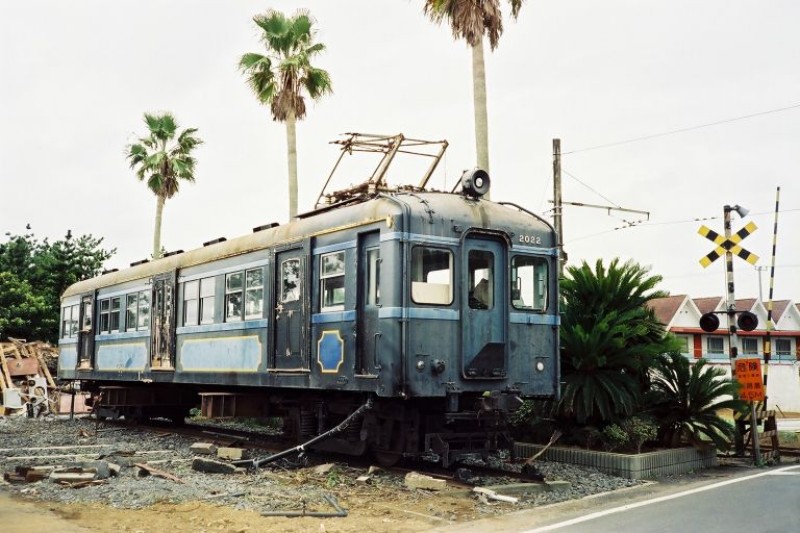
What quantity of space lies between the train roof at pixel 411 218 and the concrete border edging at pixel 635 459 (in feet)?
10.1

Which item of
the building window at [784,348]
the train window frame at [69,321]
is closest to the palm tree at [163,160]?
the train window frame at [69,321]

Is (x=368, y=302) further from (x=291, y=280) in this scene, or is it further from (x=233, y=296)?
(x=233, y=296)

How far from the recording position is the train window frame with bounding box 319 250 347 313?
10594 mm

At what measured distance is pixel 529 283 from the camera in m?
10.9

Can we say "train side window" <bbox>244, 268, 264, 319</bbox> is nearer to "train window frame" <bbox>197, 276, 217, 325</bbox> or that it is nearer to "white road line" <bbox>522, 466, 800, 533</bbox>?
"train window frame" <bbox>197, 276, 217, 325</bbox>

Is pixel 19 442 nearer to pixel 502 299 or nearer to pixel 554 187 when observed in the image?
pixel 502 299

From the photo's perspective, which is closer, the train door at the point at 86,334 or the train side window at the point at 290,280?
the train side window at the point at 290,280

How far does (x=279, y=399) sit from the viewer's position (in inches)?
487

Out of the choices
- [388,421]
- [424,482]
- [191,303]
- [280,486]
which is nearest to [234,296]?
[191,303]

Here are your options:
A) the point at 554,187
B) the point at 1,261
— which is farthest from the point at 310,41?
the point at 1,261

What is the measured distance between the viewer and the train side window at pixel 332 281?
10.6m

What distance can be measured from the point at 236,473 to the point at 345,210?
3.75 m

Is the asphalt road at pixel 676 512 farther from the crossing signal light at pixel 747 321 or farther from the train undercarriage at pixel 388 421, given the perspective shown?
the crossing signal light at pixel 747 321

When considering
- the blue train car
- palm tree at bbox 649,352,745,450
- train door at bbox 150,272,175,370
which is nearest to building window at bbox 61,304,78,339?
train door at bbox 150,272,175,370
